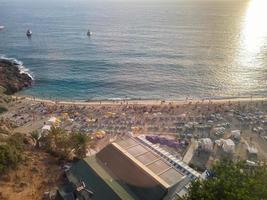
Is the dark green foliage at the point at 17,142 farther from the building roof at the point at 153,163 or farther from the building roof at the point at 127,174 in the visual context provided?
the building roof at the point at 153,163

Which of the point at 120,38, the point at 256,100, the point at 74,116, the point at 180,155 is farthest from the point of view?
the point at 120,38

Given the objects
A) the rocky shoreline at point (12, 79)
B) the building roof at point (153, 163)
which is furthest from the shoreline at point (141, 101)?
the building roof at point (153, 163)

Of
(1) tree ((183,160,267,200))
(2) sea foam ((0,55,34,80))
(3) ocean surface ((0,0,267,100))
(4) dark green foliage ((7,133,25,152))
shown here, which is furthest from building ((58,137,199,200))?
(2) sea foam ((0,55,34,80))

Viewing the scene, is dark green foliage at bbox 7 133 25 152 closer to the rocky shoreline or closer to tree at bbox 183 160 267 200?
tree at bbox 183 160 267 200

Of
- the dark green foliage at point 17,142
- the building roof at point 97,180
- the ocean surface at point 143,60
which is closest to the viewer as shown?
the building roof at point 97,180

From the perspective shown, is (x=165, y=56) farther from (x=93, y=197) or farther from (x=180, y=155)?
(x=93, y=197)

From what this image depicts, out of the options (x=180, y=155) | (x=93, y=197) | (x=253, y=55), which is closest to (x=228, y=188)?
(x=93, y=197)

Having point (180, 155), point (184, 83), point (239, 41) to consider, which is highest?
point (239, 41)
